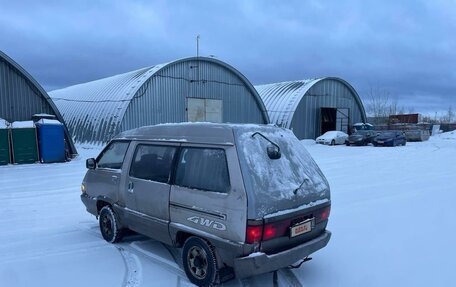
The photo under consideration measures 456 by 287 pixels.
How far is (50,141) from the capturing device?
Result: 51.8ft

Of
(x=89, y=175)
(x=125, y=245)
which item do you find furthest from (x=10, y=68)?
(x=125, y=245)

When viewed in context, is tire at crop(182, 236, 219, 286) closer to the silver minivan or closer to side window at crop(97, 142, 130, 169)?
the silver minivan

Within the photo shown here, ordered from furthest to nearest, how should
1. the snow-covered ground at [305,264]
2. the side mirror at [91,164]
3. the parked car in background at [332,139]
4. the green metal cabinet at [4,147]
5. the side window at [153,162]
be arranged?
the parked car in background at [332,139]
the green metal cabinet at [4,147]
the side mirror at [91,164]
the side window at [153,162]
the snow-covered ground at [305,264]

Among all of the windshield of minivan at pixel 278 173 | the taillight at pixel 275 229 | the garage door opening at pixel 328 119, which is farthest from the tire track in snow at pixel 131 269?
the garage door opening at pixel 328 119

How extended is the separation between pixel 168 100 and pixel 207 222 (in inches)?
752

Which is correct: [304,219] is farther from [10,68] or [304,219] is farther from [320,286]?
[10,68]

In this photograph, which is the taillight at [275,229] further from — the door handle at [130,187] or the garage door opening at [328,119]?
the garage door opening at [328,119]

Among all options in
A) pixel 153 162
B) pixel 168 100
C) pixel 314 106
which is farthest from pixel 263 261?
pixel 314 106

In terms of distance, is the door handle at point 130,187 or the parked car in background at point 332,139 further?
the parked car in background at point 332,139

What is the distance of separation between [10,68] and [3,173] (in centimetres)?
625

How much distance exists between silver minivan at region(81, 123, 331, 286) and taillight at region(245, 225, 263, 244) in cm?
1

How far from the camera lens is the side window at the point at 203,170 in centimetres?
393

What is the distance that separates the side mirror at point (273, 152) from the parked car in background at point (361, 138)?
26.8 m

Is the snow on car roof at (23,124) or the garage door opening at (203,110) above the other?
the garage door opening at (203,110)
